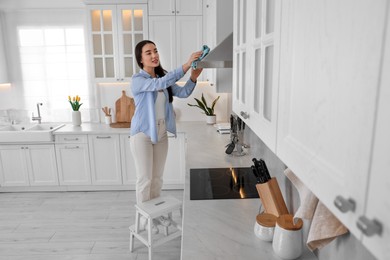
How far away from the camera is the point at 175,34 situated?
12.5ft

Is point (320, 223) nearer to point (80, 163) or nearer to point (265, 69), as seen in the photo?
point (265, 69)

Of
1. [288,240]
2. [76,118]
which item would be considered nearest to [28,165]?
[76,118]

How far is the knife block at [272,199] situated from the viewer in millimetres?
1393

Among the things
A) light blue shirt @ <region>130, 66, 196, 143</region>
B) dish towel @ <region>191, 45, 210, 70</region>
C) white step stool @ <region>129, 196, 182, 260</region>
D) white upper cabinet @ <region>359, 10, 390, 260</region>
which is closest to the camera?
white upper cabinet @ <region>359, 10, 390, 260</region>

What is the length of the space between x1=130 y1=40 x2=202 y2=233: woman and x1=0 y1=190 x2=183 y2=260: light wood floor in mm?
310

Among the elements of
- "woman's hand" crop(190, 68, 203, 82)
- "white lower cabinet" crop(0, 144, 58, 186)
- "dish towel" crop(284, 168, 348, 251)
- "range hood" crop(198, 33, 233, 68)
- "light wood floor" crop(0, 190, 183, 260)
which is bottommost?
"light wood floor" crop(0, 190, 183, 260)

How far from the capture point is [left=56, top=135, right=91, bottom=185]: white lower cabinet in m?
3.82

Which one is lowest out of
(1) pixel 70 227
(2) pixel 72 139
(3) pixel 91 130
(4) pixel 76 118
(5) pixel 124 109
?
(1) pixel 70 227

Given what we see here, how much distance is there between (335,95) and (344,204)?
19 centimetres

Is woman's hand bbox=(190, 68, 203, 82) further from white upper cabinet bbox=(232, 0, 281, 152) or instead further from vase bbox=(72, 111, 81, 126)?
vase bbox=(72, 111, 81, 126)

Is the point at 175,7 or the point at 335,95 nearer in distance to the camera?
the point at 335,95

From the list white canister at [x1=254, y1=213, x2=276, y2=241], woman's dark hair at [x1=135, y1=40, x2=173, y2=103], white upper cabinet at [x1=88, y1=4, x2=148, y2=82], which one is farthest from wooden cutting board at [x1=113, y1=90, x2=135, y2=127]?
white canister at [x1=254, y1=213, x2=276, y2=241]

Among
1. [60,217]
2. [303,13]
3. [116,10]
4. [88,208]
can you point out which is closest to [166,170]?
[88,208]

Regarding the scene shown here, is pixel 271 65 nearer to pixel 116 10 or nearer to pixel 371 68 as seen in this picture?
pixel 371 68
